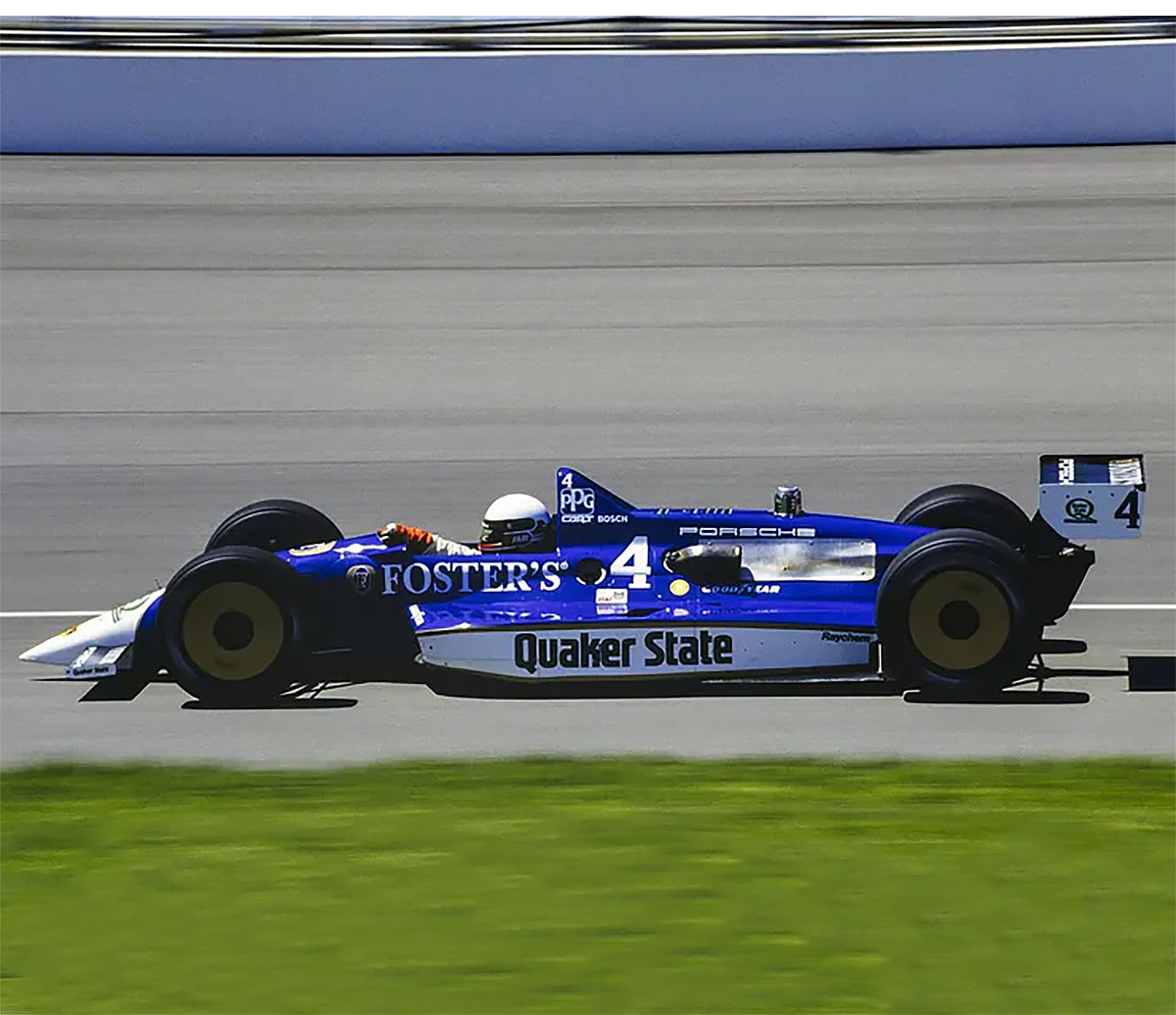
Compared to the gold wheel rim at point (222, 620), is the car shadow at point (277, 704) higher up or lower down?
lower down

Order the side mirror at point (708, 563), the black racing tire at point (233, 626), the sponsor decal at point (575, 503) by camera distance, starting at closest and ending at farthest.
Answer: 1. the black racing tire at point (233, 626)
2. the side mirror at point (708, 563)
3. the sponsor decal at point (575, 503)

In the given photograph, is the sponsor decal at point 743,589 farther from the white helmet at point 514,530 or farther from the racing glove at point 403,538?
the racing glove at point 403,538

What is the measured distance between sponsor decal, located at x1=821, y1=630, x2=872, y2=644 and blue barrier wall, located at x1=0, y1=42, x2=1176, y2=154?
9725 millimetres

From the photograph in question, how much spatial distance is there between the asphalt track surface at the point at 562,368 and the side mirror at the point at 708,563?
1.90 feet

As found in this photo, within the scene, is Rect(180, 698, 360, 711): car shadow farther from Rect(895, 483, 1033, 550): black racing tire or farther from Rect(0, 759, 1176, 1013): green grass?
Rect(895, 483, 1033, 550): black racing tire

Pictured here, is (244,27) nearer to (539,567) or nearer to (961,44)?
(961,44)

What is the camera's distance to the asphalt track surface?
9.12m

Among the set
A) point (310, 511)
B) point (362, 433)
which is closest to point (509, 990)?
point (310, 511)

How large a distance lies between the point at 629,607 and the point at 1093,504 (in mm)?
2161

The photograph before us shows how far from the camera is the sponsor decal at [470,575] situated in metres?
9.09

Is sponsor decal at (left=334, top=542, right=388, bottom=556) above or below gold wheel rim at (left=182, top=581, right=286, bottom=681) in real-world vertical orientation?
above

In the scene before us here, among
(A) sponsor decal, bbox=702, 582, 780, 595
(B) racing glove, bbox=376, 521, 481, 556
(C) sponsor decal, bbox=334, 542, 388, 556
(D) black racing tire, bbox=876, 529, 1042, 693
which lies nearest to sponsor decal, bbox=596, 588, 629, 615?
(A) sponsor decal, bbox=702, 582, 780, 595

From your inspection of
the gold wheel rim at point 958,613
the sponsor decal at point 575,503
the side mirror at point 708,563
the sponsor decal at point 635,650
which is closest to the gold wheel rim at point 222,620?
the sponsor decal at point 635,650

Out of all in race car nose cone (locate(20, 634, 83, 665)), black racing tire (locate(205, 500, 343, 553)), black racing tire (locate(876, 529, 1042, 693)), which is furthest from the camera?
black racing tire (locate(205, 500, 343, 553))
